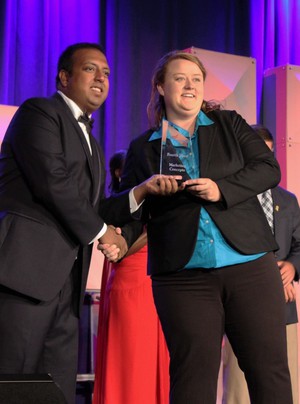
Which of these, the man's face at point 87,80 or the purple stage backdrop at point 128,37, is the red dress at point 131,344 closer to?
the man's face at point 87,80

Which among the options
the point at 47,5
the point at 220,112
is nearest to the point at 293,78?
the point at 47,5

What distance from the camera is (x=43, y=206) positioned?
2.49m

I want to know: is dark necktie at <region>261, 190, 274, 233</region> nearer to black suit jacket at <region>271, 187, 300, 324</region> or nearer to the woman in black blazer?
black suit jacket at <region>271, 187, 300, 324</region>

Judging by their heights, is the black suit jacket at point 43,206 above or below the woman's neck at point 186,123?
below

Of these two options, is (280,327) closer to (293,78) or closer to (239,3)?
(293,78)

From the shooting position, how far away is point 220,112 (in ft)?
8.29

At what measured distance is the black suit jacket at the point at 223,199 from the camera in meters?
2.25

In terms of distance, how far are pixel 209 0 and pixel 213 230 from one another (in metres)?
3.72

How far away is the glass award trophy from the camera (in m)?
2.30

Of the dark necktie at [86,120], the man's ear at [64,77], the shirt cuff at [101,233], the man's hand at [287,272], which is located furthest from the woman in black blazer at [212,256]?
the man's hand at [287,272]

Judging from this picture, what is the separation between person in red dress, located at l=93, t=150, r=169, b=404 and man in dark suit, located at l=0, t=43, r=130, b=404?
40.6 inches

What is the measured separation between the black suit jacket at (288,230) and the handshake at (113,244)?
117 cm

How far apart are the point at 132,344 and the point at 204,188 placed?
1.73 meters

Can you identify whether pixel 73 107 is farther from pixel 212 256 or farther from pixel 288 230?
pixel 288 230
